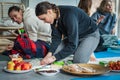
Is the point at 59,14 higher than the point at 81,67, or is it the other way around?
the point at 59,14

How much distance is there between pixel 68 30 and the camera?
214 cm

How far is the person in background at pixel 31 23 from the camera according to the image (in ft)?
10.0

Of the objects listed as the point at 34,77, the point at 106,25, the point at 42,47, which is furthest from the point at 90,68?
the point at 106,25

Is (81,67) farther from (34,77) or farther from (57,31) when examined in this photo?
(57,31)

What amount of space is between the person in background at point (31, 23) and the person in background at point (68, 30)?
59 cm

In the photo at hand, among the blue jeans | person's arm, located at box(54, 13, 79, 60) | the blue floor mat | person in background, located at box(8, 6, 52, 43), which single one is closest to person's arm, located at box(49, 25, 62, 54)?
the blue jeans

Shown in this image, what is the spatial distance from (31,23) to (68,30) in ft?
3.39

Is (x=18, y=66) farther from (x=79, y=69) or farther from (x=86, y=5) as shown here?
(x=86, y=5)

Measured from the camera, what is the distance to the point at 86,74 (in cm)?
183

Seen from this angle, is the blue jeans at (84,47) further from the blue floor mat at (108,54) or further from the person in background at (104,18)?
the person in background at (104,18)

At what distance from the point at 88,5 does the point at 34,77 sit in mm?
2014

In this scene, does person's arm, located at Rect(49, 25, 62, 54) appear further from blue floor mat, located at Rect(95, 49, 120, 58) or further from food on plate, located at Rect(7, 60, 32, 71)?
blue floor mat, located at Rect(95, 49, 120, 58)

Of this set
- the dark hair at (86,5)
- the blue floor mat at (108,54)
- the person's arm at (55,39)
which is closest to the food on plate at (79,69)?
the person's arm at (55,39)

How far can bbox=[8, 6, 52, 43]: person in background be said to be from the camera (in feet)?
10.0
